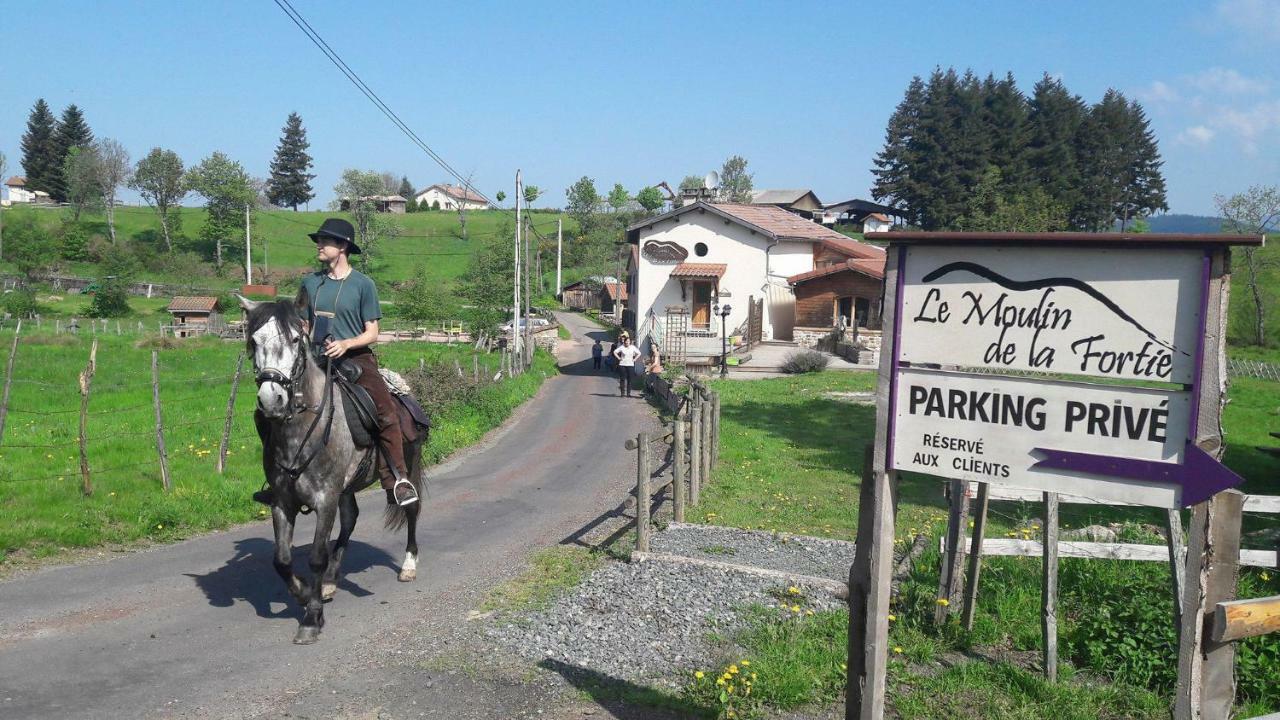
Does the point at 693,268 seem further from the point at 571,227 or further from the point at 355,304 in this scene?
the point at 571,227

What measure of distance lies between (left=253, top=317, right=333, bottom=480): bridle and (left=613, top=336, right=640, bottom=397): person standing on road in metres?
21.6

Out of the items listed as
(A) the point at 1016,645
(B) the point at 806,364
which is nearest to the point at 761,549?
(A) the point at 1016,645

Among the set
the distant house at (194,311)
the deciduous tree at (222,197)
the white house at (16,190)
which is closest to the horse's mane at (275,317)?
the distant house at (194,311)

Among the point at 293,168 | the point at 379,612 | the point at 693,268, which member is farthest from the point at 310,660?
the point at 293,168

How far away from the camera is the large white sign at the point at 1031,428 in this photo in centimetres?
360

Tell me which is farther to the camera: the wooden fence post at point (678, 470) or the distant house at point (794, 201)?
the distant house at point (794, 201)

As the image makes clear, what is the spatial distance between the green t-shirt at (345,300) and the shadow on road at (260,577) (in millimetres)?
2672

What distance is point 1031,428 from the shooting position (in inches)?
153

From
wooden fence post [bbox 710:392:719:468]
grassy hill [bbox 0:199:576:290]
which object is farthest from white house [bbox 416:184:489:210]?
wooden fence post [bbox 710:392:719:468]

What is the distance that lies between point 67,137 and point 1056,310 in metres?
131

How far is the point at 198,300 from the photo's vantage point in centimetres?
5194

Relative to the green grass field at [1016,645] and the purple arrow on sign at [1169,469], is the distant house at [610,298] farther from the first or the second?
the purple arrow on sign at [1169,469]

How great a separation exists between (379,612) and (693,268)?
31728 millimetres

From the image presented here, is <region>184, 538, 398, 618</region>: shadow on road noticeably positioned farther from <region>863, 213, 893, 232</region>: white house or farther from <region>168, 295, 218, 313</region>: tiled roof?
<region>863, 213, 893, 232</region>: white house
